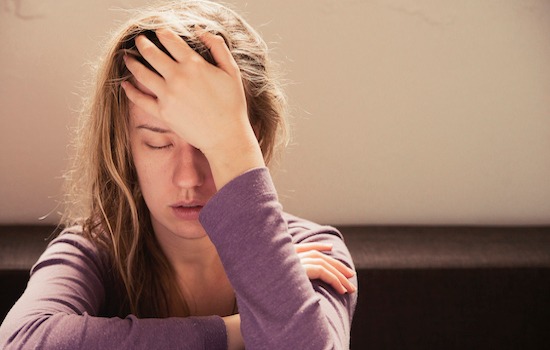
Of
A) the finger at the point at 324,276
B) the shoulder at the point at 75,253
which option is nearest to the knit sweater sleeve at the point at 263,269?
the finger at the point at 324,276

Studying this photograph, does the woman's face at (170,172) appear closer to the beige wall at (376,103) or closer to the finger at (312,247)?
the finger at (312,247)

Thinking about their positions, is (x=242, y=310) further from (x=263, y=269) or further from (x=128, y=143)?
(x=128, y=143)

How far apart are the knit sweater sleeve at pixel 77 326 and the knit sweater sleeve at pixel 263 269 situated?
0.24 feet

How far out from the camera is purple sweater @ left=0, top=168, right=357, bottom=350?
696 millimetres

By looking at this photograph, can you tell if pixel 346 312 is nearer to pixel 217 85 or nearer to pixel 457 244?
pixel 217 85

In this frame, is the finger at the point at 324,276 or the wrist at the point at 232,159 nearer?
the wrist at the point at 232,159

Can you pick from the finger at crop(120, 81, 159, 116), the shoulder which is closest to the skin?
the finger at crop(120, 81, 159, 116)

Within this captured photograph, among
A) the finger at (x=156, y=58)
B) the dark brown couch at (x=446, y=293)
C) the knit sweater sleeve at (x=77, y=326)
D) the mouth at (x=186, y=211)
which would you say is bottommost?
the dark brown couch at (x=446, y=293)

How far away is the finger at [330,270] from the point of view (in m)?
0.85

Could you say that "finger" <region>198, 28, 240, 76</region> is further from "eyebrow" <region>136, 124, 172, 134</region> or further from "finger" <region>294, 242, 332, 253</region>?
"finger" <region>294, 242, 332, 253</region>

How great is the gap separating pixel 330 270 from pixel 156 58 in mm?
370

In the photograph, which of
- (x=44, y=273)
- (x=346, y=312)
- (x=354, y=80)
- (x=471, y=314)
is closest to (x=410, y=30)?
(x=354, y=80)

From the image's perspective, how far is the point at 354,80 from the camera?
134 cm

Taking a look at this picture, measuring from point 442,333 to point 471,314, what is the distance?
7 centimetres
